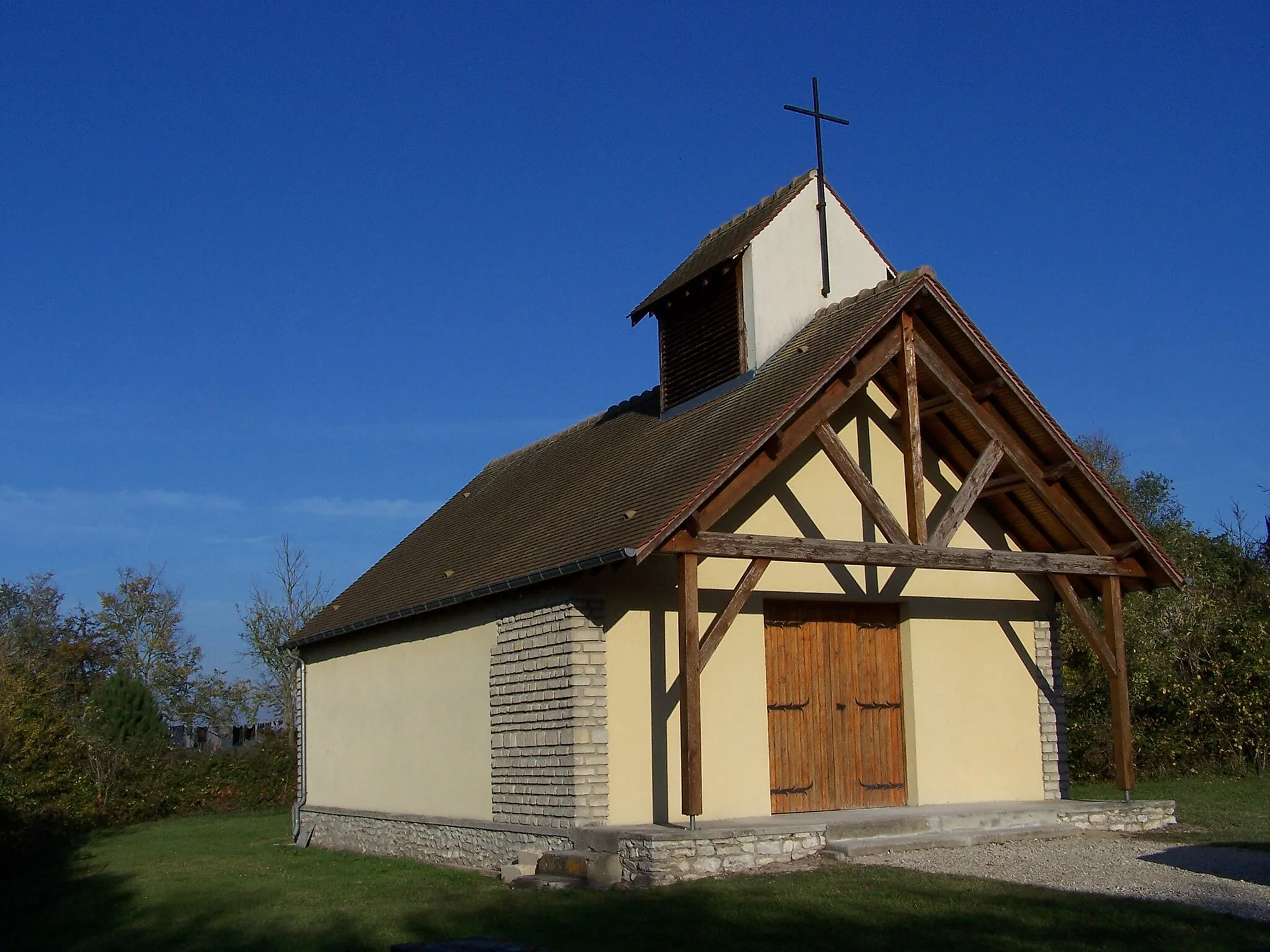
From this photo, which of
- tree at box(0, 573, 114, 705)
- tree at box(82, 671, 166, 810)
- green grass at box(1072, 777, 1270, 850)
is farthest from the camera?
tree at box(0, 573, 114, 705)

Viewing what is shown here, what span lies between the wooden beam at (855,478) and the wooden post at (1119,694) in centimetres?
344

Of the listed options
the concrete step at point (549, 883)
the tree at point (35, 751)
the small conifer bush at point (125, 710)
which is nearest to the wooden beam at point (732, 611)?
the concrete step at point (549, 883)

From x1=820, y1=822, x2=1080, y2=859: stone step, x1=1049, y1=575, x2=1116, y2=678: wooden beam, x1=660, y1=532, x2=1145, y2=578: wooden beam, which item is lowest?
x1=820, y1=822, x2=1080, y2=859: stone step

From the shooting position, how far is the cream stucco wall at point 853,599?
1248cm

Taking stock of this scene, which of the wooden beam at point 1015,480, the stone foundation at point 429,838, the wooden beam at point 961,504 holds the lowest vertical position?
the stone foundation at point 429,838

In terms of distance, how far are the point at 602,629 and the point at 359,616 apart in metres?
6.26

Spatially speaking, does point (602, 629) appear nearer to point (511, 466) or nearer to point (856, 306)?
point (856, 306)

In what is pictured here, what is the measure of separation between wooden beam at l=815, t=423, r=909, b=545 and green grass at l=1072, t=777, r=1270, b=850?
4324 mm

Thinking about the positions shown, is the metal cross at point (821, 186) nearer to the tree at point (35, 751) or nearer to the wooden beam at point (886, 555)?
the wooden beam at point (886, 555)

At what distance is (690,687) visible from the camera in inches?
439

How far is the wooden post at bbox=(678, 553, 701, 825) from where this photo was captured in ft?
36.2

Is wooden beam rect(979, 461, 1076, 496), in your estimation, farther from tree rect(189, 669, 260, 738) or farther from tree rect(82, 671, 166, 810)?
tree rect(189, 669, 260, 738)

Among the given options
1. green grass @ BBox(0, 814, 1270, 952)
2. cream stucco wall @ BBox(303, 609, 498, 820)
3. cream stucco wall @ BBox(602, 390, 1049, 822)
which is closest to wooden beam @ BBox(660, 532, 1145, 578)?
cream stucco wall @ BBox(602, 390, 1049, 822)

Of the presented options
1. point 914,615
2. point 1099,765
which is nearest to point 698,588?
point 914,615
